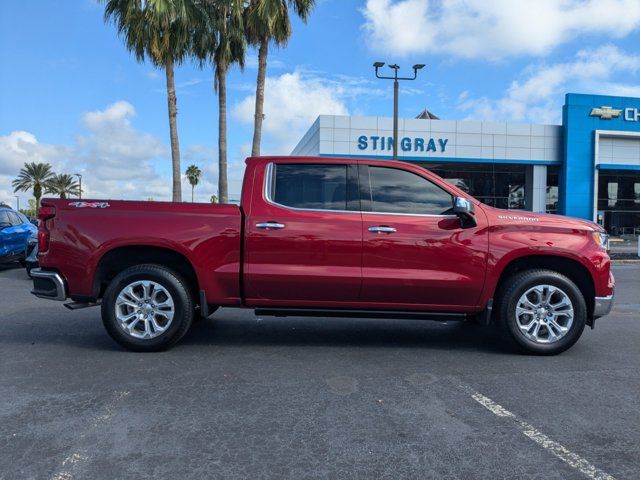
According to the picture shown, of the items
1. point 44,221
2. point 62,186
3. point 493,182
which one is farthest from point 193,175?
point 44,221

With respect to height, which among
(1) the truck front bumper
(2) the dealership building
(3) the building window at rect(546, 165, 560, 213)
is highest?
(2) the dealership building

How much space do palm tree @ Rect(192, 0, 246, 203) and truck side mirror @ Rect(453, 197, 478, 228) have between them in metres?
15.5

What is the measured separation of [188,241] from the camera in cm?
525

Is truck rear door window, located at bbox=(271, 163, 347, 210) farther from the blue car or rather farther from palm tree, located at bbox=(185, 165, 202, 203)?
palm tree, located at bbox=(185, 165, 202, 203)

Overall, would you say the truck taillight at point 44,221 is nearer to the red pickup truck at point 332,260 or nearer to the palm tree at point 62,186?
the red pickup truck at point 332,260

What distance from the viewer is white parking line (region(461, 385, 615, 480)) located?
2984 mm

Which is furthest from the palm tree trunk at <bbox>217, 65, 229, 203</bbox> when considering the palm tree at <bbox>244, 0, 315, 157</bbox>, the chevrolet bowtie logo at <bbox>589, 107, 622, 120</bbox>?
the chevrolet bowtie logo at <bbox>589, 107, 622, 120</bbox>

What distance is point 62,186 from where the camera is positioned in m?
70.9

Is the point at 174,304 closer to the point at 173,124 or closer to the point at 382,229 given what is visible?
the point at 382,229

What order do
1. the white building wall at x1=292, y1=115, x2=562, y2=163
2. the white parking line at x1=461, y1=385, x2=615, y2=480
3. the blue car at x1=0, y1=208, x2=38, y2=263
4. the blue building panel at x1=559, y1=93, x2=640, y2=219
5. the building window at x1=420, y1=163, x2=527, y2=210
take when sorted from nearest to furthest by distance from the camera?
the white parking line at x1=461, y1=385, x2=615, y2=480 → the blue car at x1=0, y1=208, x2=38, y2=263 → the white building wall at x1=292, y1=115, x2=562, y2=163 → the blue building panel at x1=559, y1=93, x2=640, y2=219 → the building window at x1=420, y1=163, x2=527, y2=210

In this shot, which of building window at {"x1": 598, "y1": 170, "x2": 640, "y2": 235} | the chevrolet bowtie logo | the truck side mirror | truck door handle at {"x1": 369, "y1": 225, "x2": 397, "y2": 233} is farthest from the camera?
building window at {"x1": 598, "y1": 170, "x2": 640, "y2": 235}

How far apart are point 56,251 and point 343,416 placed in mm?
3445

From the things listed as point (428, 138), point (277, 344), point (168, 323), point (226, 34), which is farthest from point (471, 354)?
point (428, 138)

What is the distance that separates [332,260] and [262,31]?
15986mm
